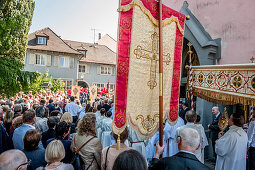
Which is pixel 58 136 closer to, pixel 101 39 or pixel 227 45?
pixel 227 45

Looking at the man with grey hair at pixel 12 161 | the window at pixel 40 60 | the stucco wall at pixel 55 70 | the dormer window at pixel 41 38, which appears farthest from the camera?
the dormer window at pixel 41 38

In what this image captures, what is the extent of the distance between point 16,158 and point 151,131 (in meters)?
1.78

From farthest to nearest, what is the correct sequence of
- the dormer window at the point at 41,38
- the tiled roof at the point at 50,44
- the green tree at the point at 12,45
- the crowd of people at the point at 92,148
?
the dormer window at the point at 41,38 → the tiled roof at the point at 50,44 → the green tree at the point at 12,45 → the crowd of people at the point at 92,148

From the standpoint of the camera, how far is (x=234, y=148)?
4137 millimetres

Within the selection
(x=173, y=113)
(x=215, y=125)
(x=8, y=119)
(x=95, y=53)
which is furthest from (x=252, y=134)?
(x=95, y=53)

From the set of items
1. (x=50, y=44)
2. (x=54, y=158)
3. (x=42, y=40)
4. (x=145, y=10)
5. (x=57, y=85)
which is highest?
(x=42, y=40)

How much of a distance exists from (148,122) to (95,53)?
30.8m

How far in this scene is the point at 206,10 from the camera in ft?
24.9

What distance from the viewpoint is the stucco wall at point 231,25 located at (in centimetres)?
610

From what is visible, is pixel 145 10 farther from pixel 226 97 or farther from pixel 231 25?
pixel 231 25

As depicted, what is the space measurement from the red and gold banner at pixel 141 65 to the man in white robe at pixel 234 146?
1807mm

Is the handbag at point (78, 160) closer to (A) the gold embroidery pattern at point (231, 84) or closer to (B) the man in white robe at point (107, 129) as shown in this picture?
(B) the man in white robe at point (107, 129)

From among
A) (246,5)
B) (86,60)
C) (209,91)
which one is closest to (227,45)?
(246,5)

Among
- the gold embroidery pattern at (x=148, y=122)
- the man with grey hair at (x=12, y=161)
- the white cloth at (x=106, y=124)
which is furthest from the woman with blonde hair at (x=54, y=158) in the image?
the white cloth at (x=106, y=124)
